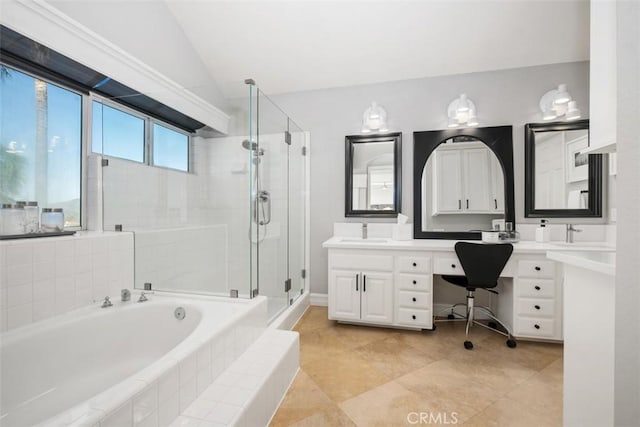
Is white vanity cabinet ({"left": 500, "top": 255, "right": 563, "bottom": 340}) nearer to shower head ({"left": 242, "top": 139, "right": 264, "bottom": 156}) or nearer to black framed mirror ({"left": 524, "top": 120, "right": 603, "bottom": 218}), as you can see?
black framed mirror ({"left": 524, "top": 120, "right": 603, "bottom": 218})

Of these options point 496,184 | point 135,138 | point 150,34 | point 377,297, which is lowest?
point 377,297

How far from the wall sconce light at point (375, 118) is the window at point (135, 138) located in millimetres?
1703

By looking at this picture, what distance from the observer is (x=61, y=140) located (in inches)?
71.3

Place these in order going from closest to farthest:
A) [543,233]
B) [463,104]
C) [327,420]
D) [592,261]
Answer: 1. [592,261]
2. [327,420]
3. [543,233]
4. [463,104]

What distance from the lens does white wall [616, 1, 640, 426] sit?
1.91 ft

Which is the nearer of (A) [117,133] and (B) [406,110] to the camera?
(A) [117,133]

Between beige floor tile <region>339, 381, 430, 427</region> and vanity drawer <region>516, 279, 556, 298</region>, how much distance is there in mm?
1273

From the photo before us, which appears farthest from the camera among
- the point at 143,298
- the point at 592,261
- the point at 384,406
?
the point at 143,298

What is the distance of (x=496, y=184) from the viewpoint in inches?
102

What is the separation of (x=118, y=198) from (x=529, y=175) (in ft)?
11.5

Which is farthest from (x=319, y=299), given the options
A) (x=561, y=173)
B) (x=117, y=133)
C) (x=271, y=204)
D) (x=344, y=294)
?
(x=561, y=173)

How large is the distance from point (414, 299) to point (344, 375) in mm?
903

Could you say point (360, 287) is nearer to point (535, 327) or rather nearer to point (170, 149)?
point (535, 327)

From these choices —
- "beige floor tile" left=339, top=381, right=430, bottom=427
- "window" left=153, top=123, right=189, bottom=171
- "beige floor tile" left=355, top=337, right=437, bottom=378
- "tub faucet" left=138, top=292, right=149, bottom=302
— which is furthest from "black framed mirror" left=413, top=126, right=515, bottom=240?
"tub faucet" left=138, top=292, right=149, bottom=302
